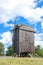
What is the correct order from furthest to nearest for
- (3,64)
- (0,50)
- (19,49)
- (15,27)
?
(0,50), (15,27), (19,49), (3,64)

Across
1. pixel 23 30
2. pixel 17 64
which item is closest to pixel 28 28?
pixel 23 30

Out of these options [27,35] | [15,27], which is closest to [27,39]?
[27,35]

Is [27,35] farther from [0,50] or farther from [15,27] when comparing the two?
[0,50]

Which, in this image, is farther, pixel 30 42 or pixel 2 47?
pixel 2 47

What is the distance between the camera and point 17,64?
805 inches

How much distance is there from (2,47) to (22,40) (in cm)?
5585

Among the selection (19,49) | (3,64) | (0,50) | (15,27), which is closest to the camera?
(3,64)

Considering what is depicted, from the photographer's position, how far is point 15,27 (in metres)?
49.4

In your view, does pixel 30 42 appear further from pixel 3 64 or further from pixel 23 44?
pixel 3 64

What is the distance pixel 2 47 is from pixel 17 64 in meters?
81.7

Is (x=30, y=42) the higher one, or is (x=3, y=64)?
(x=30, y=42)

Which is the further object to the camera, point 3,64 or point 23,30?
point 23,30

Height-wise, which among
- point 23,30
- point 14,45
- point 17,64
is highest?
point 23,30

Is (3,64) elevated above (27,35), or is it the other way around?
(27,35)
